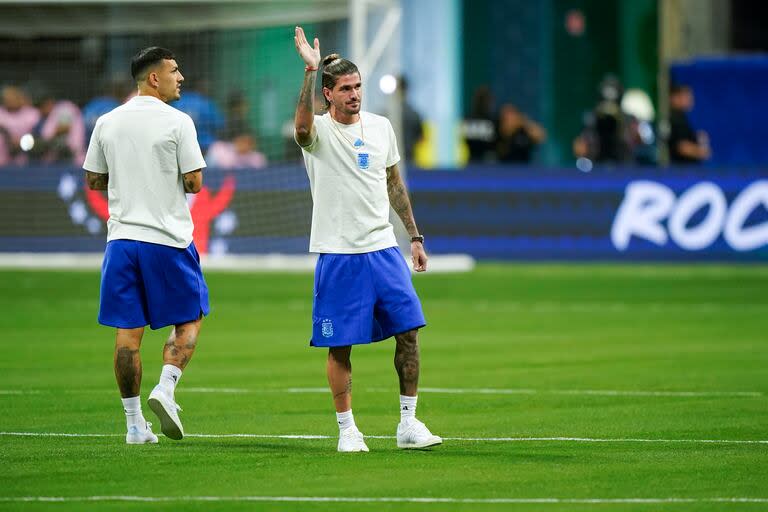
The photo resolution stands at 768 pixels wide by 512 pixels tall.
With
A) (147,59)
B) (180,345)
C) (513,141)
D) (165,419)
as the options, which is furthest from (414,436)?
(513,141)

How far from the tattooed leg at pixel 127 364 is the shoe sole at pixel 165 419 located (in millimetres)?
417

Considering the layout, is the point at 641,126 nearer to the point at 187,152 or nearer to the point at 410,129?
the point at 410,129

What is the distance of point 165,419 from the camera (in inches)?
409

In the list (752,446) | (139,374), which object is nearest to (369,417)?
(139,374)

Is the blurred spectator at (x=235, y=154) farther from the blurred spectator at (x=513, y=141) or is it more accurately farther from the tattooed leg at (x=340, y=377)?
the tattooed leg at (x=340, y=377)

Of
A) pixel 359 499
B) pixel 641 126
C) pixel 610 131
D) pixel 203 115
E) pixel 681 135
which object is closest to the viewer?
pixel 359 499

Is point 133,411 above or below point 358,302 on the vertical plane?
below

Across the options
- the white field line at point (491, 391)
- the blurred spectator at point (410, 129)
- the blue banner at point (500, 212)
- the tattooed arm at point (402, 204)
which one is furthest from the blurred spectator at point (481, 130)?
the tattooed arm at point (402, 204)

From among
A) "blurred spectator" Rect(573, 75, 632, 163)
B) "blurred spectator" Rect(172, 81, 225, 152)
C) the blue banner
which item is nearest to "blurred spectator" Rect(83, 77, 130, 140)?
"blurred spectator" Rect(172, 81, 225, 152)

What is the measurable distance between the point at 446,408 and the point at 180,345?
2477 millimetres

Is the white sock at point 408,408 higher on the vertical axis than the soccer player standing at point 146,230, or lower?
lower

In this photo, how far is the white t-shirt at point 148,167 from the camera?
35.5 ft

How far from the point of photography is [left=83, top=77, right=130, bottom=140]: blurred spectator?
28.6 m

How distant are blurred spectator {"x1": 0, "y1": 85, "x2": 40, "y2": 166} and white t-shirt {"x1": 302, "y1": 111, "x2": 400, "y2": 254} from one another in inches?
735
